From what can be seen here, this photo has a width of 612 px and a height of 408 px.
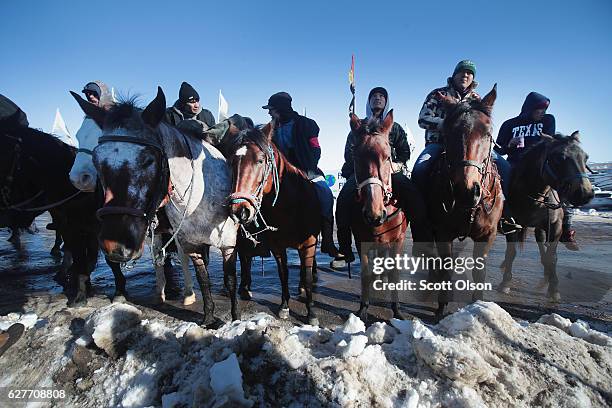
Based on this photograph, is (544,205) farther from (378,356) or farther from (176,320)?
(176,320)

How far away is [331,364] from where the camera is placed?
6.88 feet

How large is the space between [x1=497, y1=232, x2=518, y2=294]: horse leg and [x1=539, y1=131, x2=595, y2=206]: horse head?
1.32 m

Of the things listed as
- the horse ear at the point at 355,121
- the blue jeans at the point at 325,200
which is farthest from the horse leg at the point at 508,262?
the horse ear at the point at 355,121

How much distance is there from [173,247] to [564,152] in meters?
6.50

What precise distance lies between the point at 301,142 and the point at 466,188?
2.62 m

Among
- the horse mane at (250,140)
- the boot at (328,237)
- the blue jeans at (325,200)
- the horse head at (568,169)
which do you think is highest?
the horse mane at (250,140)

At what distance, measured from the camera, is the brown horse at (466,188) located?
10.8ft

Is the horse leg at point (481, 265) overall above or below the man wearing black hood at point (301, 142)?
below

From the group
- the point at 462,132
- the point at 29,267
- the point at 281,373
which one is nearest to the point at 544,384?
the point at 281,373

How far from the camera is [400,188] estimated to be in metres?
4.12

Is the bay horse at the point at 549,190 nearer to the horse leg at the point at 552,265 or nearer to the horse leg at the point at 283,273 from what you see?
the horse leg at the point at 552,265

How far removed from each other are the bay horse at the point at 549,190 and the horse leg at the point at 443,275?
5.60ft

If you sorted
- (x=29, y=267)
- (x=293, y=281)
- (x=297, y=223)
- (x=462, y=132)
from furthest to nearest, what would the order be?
1. (x=29, y=267)
2. (x=293, y=281)
3. (x=297, y=223)
4. (x=462, y=132)

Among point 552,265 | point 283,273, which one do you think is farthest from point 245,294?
point 552,265
